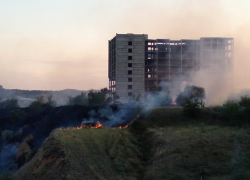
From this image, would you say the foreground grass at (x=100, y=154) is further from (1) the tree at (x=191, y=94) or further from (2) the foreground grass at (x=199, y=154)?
(1) the tree at (x=191, y=94)

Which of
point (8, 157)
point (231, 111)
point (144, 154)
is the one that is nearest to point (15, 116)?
point (8, 157)

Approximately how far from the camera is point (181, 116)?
110ft

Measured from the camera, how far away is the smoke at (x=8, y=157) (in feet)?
97.3

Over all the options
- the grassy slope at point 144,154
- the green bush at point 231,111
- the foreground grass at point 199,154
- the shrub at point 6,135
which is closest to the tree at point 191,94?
the green bush at point 231,111

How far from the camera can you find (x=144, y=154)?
950 inches

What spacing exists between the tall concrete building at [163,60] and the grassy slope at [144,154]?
48.4 m

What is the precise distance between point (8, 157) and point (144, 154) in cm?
1922

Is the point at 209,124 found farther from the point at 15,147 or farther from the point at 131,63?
the point at 131,63

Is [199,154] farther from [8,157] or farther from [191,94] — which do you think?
[191,94]

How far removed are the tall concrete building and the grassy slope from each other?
48.4 m

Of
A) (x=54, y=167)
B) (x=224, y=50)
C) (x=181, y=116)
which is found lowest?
(x=54, y=167)

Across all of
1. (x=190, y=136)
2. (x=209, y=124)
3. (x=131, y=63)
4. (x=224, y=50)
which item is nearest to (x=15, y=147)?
(x=190, y=136)

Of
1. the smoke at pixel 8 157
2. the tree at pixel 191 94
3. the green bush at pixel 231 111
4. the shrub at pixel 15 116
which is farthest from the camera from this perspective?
the tree at pixel 191 94

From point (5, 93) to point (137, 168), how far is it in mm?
140097
